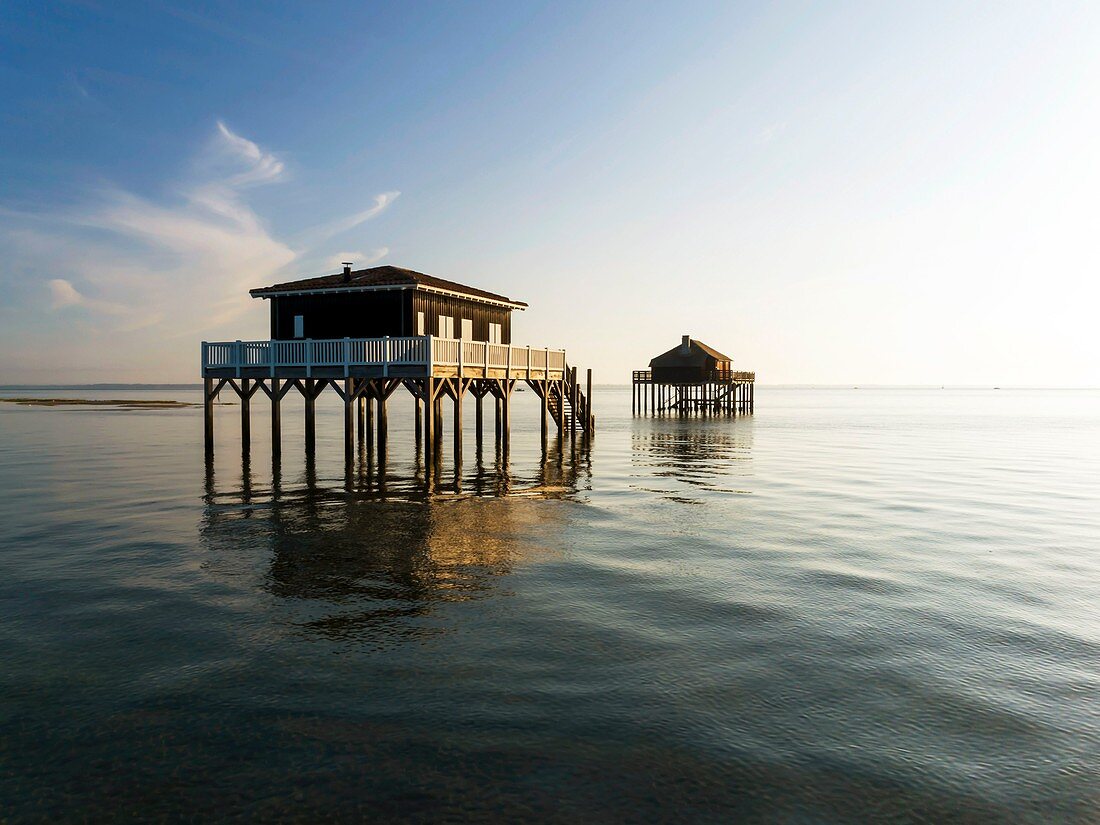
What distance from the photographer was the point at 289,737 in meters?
Answer: 6.10

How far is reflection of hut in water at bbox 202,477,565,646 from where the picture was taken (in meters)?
9.46

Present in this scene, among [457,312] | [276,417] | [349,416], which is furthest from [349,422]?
[457,312]

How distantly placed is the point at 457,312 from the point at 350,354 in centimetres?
602

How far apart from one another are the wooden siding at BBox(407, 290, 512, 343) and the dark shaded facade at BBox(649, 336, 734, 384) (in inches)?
1512

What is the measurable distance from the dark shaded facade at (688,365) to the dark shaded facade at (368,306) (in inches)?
1673

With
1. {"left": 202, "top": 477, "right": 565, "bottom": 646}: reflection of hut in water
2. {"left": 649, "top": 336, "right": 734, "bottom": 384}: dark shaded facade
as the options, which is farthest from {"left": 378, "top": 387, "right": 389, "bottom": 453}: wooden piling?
{"left": 649, "top": 336, "right": 734, "bottom": 384}: dark shaded facade

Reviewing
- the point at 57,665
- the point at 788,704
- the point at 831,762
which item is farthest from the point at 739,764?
the point at 57,665

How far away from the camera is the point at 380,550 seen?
13.1 m

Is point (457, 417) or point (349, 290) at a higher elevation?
point (349, 290)

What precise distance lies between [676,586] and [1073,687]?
15.5ft

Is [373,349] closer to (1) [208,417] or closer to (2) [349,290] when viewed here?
(2) [349,290]

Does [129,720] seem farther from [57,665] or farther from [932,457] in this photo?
[932,457]

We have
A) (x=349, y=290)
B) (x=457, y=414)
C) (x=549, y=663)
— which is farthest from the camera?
(x=349, y=290)

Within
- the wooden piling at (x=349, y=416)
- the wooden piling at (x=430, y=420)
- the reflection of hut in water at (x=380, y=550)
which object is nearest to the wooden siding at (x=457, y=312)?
the wooden piling at (x=349, y=416)
